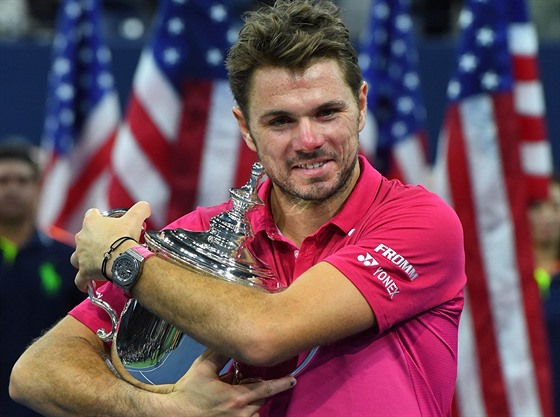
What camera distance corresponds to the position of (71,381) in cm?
308

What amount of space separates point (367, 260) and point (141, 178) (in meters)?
3.76

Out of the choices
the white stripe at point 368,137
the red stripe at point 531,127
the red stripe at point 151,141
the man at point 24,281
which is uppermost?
the red stripe at point 531,127

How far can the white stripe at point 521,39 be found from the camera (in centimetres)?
682

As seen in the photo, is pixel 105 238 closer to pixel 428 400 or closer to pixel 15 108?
pixel 428 400

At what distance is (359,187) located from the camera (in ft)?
10.5

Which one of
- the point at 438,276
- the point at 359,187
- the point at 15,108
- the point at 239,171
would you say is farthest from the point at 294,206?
the point at 15,108

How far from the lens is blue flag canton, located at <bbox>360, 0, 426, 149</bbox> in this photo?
25.0 feet

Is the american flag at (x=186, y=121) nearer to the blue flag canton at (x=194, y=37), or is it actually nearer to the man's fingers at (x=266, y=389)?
the blue flag canton at (x=194, y=37)

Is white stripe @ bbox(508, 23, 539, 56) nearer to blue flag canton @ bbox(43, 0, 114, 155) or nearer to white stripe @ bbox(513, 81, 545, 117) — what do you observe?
white stripe @ bbox(513, 81, 545, 117)

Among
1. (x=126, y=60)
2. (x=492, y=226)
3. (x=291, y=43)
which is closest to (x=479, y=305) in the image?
(x=492, y=226)

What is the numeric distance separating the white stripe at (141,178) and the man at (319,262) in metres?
3.12

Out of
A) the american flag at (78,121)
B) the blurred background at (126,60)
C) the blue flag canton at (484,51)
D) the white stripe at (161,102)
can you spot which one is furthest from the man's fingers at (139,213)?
the blurred background at (126,60)

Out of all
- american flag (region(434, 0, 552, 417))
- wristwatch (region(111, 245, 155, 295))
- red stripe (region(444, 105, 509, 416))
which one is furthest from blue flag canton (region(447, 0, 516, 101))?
wristwatch (region(111, 245, 155, 295))

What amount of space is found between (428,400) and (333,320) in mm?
404
